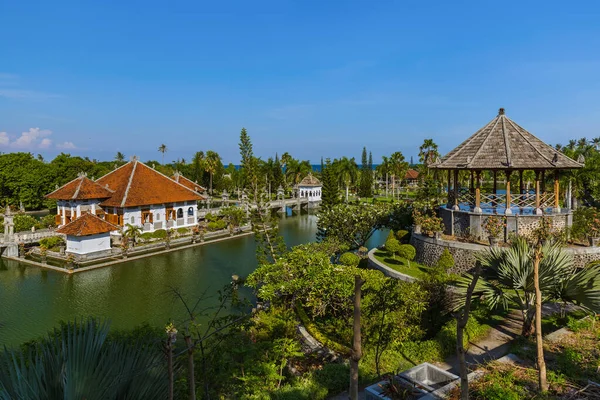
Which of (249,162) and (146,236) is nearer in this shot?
(249,162)

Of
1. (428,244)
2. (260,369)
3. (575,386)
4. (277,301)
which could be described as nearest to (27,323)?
(277,301)

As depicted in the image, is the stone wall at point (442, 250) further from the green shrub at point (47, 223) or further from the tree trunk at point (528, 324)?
the green shrub at point (47, 223)

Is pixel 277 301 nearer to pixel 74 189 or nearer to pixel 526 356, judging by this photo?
pixel 526 356

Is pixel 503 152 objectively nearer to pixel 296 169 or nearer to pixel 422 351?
pixel 422 351

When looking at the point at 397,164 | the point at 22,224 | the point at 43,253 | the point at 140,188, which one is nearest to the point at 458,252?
the point at 43,253

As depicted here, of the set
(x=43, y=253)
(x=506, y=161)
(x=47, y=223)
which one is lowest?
(x=43, y=253)

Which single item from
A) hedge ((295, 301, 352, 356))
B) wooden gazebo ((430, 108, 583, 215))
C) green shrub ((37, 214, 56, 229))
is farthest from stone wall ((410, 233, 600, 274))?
green shrub ((37, 214, 56, 229))
